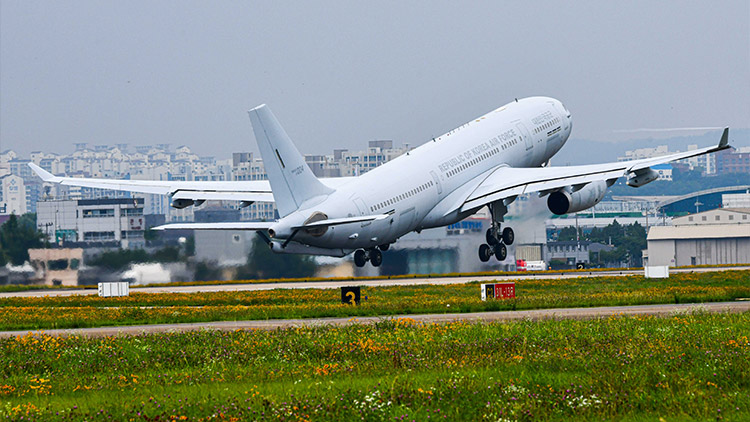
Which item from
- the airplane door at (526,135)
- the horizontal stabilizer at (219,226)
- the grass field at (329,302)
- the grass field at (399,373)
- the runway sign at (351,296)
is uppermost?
the airplane door at (526,135)

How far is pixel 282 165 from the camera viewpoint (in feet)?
150

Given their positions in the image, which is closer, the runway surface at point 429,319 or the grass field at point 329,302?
the runway surface at point 429,319

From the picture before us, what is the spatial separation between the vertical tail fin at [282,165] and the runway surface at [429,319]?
9804mm

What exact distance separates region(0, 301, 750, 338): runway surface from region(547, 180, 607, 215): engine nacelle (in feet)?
69.5

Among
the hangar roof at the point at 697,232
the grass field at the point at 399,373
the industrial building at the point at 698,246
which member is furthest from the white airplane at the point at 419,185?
the hangar roof at the point at 697,232

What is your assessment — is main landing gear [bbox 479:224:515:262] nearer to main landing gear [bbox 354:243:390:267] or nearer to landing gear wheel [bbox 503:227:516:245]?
landing gear wheel [bbox 503:227:516:245]

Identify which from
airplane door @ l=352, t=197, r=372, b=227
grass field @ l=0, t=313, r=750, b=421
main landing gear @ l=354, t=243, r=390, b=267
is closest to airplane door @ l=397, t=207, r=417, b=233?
main landing gear @ l=354, t=243, r=390, b=267

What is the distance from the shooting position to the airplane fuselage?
47844 millimetres

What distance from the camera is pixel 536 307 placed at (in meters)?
39.2

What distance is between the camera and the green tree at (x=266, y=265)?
72.4 metres

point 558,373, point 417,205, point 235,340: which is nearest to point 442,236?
point 417,205

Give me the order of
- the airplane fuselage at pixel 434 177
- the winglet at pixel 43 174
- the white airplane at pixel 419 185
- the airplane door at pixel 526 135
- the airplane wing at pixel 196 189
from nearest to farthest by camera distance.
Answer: the white airplane at pixel 419 185
the airplane fuselage at pixel 434 177
the winglet at pixel 43 174
the airplane wing at pixel 196 189
the airplane door at pixel 526 135

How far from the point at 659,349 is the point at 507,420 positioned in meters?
8.08

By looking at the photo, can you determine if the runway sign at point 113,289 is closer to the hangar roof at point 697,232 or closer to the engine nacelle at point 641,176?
the engine nacelle at point 641,176
